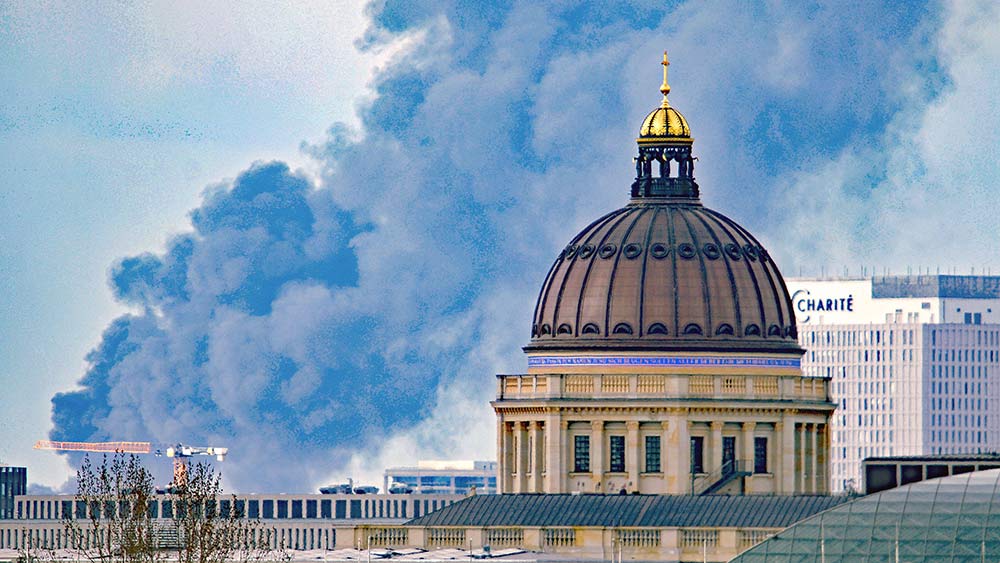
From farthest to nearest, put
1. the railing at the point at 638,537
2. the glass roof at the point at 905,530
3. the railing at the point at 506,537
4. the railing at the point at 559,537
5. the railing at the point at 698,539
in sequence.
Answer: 1. the railing at the point at 506,537
2. the railing at the point at 559,537
3. the railing at the point at 638,537
4. the railing at the point at 698,539
5. the glass roof at the point at 905,530

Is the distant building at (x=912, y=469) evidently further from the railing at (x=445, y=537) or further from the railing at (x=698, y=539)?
the railing at (x=445, y=537)

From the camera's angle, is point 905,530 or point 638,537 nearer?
point 905,530

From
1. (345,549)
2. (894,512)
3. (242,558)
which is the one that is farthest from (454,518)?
(894,512)

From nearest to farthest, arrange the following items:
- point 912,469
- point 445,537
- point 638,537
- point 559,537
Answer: point 912,469 → point 638,537 → point 559,537 → point 445,537

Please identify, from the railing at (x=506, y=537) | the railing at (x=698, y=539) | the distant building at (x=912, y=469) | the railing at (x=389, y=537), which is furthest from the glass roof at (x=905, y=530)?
the railing at (x=389, y=537)

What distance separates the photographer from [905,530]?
166750mm

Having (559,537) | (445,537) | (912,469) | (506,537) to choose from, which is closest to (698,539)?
(559,537)

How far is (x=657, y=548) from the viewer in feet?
631

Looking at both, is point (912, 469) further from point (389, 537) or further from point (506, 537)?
point (389, 537)

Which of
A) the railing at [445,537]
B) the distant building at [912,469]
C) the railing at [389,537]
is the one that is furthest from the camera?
the railing at [389,537]

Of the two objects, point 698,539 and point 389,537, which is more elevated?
point 389,537

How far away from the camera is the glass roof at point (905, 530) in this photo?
165 m

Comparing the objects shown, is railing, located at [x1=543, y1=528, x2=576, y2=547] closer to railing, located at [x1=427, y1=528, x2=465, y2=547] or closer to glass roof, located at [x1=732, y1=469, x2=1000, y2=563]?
railing, located at [x1=427, y1=528, x2=465, y2=547]

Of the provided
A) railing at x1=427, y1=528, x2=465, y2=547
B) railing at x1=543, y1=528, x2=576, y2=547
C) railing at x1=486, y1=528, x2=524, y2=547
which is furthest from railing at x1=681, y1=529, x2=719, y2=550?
railing at x1=427, y1=528, x2=465, y2=547
